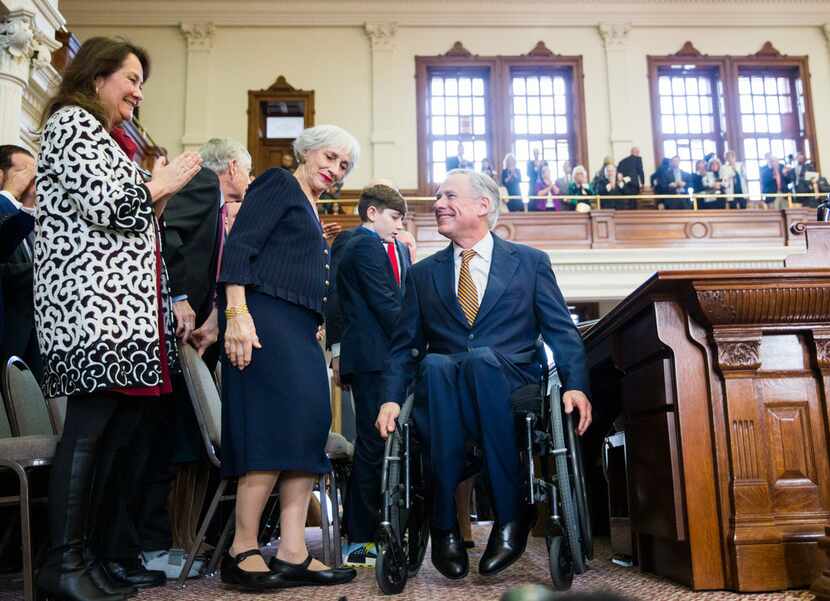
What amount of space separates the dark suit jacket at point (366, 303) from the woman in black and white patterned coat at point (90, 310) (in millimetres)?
951

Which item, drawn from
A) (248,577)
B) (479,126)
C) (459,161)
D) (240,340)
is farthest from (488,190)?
(479,126)

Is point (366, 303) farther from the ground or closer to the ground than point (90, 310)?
farther from the ground

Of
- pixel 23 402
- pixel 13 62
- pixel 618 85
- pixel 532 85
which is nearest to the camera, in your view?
pixel 23 402

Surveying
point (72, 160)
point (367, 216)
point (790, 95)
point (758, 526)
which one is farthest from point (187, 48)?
point (758, 526)

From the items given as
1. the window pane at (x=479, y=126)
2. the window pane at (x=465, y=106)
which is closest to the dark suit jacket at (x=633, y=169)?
the window pane at (x=479, y=126)

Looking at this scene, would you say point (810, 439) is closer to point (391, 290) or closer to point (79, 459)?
point (391, 290)

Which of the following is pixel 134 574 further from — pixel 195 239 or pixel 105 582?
pixel 195 239

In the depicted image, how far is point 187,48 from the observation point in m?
12.4

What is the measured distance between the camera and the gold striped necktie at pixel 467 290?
7.95 ft

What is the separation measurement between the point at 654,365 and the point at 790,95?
1215 cm

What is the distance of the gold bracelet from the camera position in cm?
215

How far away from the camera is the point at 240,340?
2.13m

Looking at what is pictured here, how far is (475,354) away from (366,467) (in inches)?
35.1

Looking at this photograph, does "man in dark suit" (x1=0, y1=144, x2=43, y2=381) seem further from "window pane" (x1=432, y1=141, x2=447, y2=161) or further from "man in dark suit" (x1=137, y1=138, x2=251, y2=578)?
"window pane" (x1=432, y1=141, x2=447, y2=161)
